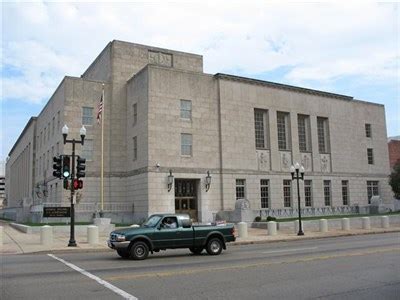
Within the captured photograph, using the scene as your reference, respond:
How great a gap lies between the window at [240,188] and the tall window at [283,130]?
661 centimetres

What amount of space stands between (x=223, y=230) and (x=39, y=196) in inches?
1522

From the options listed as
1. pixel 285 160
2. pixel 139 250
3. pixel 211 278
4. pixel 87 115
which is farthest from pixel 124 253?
pixel 285 160

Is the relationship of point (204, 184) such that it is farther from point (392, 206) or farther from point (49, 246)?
point (392, 206)

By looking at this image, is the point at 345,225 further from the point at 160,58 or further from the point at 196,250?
the point at 160,58

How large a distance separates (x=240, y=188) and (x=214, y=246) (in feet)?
79.4

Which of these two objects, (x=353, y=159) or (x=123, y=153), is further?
(x=353, y=159)

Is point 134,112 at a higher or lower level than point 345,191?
higher

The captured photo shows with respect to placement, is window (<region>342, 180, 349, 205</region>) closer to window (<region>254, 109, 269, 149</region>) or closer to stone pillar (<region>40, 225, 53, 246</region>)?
window (<region>254, 109, 269, 149</region>)

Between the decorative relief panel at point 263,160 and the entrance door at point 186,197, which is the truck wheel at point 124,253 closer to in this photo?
the entrance door at point 186,197

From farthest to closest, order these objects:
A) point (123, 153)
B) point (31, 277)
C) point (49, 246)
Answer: point (123, 153) → point (49, 246) → point (31, 277)

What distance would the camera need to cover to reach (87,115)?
138ft

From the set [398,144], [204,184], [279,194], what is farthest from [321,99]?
[398,144]

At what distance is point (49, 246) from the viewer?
73.9ft

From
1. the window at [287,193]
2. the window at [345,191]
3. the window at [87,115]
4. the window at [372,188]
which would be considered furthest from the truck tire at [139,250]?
the window at [372,188]
